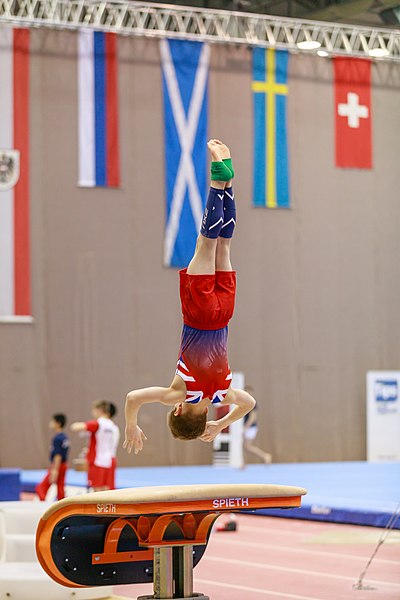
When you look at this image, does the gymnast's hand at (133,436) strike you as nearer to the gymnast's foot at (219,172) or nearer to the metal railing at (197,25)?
the gymnast's foot at (219,172)

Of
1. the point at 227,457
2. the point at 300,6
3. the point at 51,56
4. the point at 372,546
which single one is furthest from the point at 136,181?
the point at 300,6

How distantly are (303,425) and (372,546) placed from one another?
8.78 m

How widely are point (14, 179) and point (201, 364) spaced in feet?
43.0

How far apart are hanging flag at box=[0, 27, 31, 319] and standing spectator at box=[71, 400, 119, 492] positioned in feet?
20.9

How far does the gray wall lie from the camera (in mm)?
18609

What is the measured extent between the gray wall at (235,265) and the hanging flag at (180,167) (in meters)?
0.21

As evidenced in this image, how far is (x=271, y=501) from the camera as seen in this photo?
21.4ft

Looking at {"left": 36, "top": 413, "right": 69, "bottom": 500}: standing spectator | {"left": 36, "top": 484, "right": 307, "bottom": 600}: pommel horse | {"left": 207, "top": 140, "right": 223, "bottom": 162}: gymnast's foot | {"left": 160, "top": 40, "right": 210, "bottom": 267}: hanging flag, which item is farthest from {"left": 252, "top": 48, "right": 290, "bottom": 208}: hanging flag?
{"left": 207, "top": 140, "right": 223, "bottom": 162}: gymnast's foot

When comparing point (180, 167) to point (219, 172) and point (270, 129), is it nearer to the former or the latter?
point (270, 129)

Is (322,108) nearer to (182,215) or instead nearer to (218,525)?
(182,215)

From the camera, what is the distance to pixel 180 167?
63.4ft

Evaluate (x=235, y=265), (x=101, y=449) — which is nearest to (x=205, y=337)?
(x=101, y=449)

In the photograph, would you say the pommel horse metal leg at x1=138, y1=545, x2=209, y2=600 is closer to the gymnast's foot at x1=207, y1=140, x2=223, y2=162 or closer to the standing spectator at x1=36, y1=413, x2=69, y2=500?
the gymnast's foot at x1=207, y1=140, x2=223, y2=162

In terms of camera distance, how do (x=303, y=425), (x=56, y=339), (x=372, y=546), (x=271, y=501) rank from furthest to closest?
(x=303, y=425) < (x=56, y=339) < (x=372, y=546) < (x=271, y=501)
